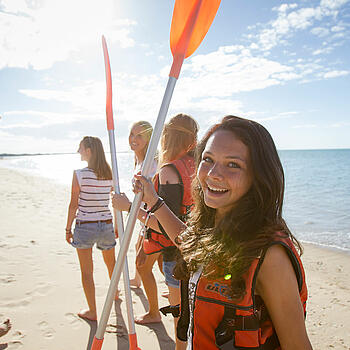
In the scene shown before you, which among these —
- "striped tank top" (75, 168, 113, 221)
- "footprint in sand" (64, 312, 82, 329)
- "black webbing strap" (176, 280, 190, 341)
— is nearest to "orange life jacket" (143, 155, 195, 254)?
"black webbing strap" (176, 280, 190, 341)

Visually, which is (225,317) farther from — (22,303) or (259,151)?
(22,303)

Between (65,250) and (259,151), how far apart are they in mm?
5419

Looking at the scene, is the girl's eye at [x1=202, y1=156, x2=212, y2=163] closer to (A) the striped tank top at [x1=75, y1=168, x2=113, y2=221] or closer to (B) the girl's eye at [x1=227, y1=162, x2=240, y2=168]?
(B) the girl's eye at [x1=227, y1=162, x2=240, y2=168]

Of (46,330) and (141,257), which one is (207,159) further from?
(46,330)

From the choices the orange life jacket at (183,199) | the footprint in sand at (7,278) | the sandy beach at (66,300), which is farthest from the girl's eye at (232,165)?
the footprint in sand at (7,278)

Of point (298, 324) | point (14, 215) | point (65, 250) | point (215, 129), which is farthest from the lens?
point (14, 215)

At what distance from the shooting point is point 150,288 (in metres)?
3.29

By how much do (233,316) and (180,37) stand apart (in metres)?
1.58

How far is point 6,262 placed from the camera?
4.76m

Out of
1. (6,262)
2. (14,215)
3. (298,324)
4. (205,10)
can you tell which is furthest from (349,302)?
(14,215)

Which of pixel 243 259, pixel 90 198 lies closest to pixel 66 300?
pixel 90 198

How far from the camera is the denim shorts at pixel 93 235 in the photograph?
10.8 feet

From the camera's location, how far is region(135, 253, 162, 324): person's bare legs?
3199mm

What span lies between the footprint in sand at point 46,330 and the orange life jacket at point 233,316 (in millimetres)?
2394
